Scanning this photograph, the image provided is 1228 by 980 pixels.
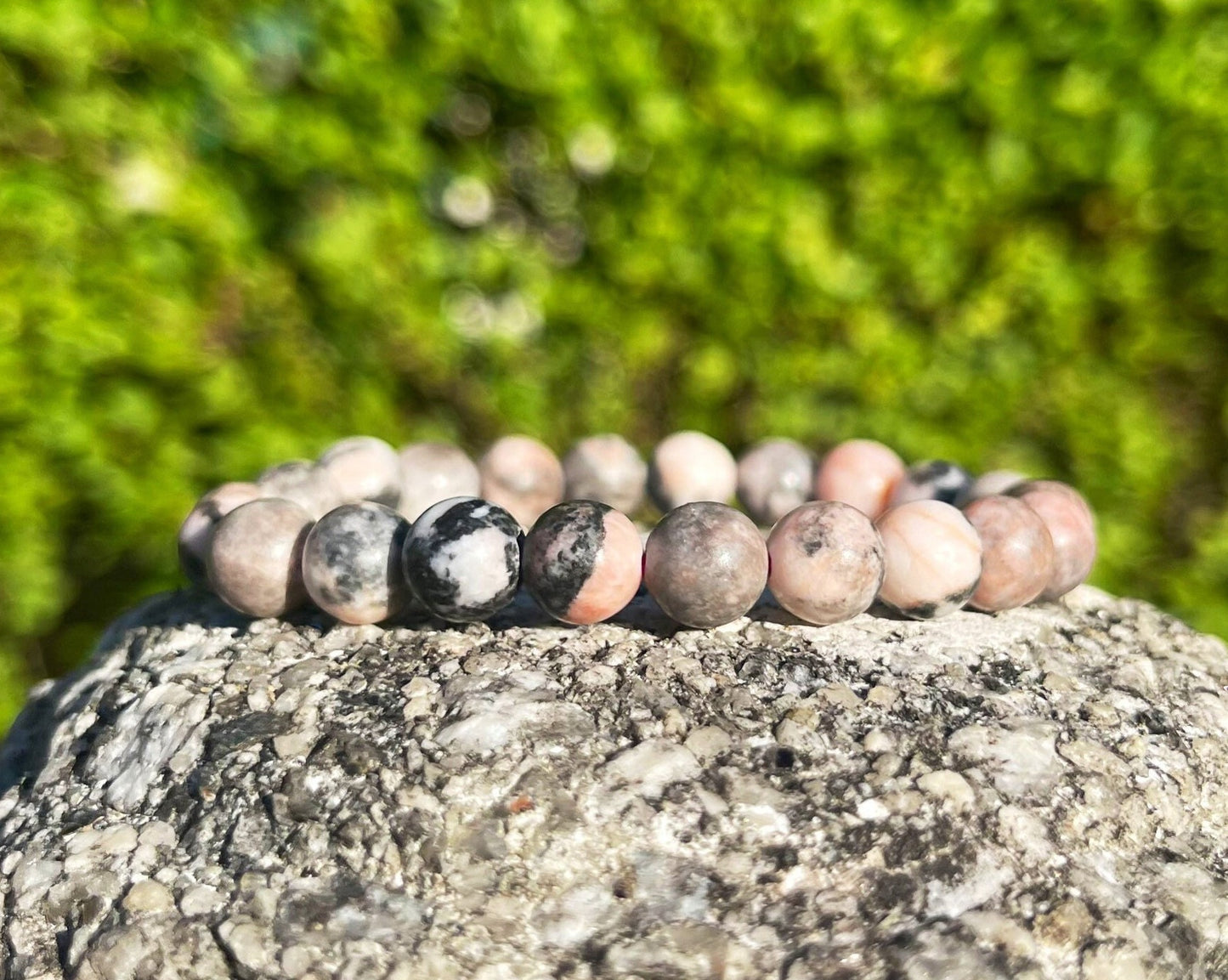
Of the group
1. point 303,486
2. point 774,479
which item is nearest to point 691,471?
point 774,479

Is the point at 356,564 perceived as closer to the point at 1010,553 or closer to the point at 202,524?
the point at 202,524

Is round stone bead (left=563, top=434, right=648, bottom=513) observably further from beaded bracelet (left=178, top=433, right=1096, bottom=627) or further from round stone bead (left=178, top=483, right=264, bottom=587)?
round stone bead (left=178, top=483, right=264, bottom=587)

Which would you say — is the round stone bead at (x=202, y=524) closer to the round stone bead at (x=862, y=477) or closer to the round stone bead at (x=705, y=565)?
the round stone bead at (x=705, y=565)

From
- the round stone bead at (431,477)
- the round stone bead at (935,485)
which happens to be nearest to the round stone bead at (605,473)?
the round stone bead at (431,477)

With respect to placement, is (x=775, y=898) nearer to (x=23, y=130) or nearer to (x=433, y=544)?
(x=433, y=544)

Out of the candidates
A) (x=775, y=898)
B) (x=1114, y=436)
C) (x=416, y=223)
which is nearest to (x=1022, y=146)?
(x=1114, y=436)
